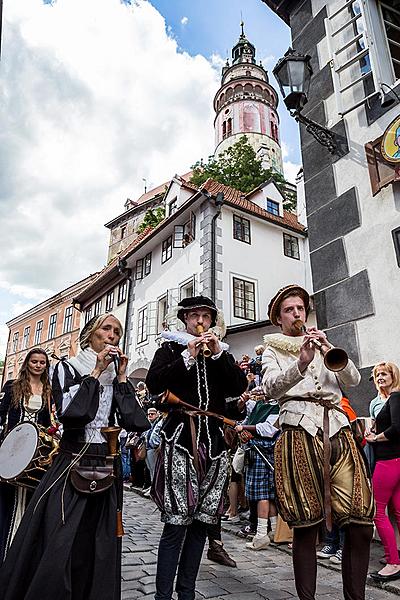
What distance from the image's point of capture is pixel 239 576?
11.6 ft

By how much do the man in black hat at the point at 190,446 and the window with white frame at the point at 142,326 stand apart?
16.4m

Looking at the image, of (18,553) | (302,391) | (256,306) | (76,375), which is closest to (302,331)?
(302,391)

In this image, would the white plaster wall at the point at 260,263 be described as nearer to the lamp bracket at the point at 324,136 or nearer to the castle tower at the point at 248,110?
the lamp bracket at the point at 324,136

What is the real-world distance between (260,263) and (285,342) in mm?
15062

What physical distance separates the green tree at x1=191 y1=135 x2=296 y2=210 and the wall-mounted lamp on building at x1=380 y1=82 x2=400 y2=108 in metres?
21.3

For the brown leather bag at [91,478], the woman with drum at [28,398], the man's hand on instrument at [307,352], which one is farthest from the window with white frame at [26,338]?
the man's hand on instrument at [307,352]

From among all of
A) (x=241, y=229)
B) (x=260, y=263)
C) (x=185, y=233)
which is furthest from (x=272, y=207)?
(x=185, y=233)

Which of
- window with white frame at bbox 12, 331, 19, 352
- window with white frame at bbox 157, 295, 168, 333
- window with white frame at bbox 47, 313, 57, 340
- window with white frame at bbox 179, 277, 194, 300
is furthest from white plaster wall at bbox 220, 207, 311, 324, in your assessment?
window with white frame at bbox 12, 331, 19, 352

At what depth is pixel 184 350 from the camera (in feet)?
9.62

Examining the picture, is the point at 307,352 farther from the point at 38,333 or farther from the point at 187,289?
the point at 38,333

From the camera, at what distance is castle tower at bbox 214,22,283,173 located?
44.2 m

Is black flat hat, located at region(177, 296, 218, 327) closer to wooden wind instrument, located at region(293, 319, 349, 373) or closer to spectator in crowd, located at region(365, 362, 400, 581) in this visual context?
wooden wind instrument, located at region(293, 319, 349, 373)

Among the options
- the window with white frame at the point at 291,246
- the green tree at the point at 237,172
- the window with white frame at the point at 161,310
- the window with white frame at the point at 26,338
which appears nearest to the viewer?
the window with white frame at the point at 161,310

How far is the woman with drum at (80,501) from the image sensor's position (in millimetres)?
2301
